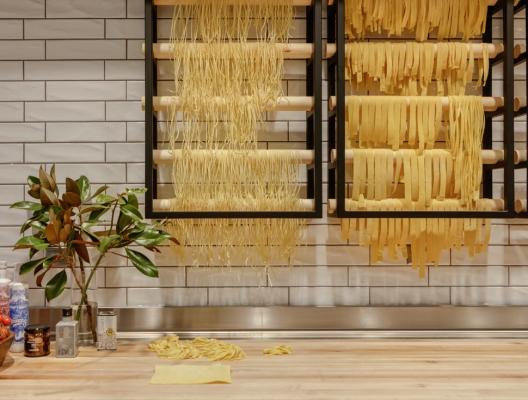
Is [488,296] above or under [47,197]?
under

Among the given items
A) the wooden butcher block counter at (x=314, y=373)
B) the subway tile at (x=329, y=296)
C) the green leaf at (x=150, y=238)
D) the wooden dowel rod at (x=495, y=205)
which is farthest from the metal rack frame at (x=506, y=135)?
the green leaf at (x=150, y=238)

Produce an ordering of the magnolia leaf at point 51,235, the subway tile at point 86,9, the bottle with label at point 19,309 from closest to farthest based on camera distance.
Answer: the magnolia leaf at point 51,235 → the bottle with label at point 19,309 → the subway tile at point 86,9

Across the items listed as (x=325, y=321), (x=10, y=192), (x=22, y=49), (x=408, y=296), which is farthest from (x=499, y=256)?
(x=22, y=49)

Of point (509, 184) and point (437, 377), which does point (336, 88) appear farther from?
point (437, 377)

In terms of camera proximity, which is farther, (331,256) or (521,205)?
(331,256)

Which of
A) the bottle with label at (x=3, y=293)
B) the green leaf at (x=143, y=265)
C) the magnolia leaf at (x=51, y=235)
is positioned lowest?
the bottle with label at (x=3, y=293)

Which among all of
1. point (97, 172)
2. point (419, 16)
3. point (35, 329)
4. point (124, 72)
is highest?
point (419, 16)

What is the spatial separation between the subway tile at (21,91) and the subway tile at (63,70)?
0.09ft

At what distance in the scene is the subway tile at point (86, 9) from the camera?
202 centimetres

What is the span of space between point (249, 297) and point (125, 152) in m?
0.77

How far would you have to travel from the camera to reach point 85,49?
79.7 inches

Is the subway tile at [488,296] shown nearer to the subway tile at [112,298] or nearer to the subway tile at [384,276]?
the subway tile at [384,276]

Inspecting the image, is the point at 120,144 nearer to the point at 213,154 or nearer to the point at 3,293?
the point at 213,154

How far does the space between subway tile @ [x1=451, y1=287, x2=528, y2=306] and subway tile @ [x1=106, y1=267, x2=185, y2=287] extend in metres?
1.12
